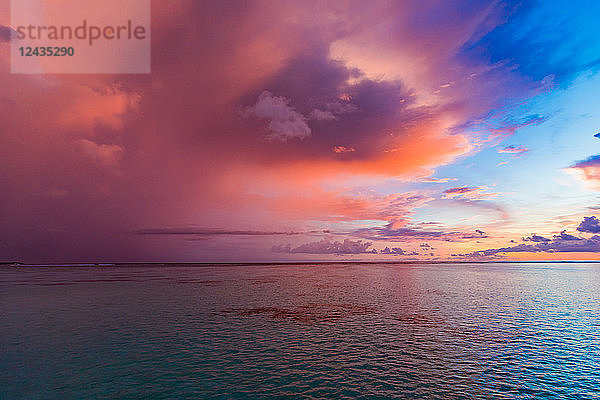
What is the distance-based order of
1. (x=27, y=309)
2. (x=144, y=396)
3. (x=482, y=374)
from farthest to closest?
(x=27, y=309), (x=482, y=374), (x=144, y=396)

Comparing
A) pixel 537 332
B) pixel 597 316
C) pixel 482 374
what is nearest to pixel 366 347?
pixel 482 374

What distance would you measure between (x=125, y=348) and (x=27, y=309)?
34.8 metres

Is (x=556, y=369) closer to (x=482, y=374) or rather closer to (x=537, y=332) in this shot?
(x=482, y=374)

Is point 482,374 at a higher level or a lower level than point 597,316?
higher

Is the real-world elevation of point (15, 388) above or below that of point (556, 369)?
above

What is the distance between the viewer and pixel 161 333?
37.8m

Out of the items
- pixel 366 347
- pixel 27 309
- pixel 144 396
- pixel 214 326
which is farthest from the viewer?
pixel 27 309

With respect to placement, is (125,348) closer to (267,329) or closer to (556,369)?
(267,329)

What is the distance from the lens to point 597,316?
49.9 m

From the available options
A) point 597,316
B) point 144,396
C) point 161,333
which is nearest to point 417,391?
point 144,396

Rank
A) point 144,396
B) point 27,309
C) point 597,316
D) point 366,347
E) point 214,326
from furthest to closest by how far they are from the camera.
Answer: point 27,309, point 597,316, point 214,326, point 366,347, point 144,396

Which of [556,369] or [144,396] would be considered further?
[556,369]

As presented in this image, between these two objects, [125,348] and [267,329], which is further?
[267,329]

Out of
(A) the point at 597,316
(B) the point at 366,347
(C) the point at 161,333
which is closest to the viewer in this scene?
(B) the point at 366,347
